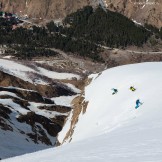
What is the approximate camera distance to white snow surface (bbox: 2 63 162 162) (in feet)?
53.4

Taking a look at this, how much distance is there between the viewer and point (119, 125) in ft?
99.8

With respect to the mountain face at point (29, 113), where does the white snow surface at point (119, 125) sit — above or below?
above

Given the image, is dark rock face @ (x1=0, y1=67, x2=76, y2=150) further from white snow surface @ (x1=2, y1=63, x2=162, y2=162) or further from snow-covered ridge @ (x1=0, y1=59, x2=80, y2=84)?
white snow surface @ (x1=2, y1=63, x2=162, y2=162)

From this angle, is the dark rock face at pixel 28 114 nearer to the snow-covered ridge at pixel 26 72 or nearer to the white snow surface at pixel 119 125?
the snow-covered ridge at pixel 26 72

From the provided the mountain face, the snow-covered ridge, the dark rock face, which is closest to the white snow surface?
the mountain face

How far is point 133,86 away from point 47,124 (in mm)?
51181

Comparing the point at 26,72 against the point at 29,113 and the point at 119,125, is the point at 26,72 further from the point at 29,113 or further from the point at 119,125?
the point at 119,125

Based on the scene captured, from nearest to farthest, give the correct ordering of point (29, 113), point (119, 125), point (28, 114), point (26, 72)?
1. point (119, 125)
2. point (28, 114)
3. point (29, 113)
4. point (26, 72)

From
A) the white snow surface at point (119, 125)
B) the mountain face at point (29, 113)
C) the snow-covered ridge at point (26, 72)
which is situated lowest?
the snow-covered ridge at point (26, 72)

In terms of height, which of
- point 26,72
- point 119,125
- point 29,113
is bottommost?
point 26,72

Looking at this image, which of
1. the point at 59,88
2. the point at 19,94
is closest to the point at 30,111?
the point at 19,94

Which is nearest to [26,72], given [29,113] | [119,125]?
[29,113]

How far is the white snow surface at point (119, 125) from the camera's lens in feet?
53.4

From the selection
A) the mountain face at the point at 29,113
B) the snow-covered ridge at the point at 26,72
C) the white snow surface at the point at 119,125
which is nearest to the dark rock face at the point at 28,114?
the mountain face at the point at 29,113
